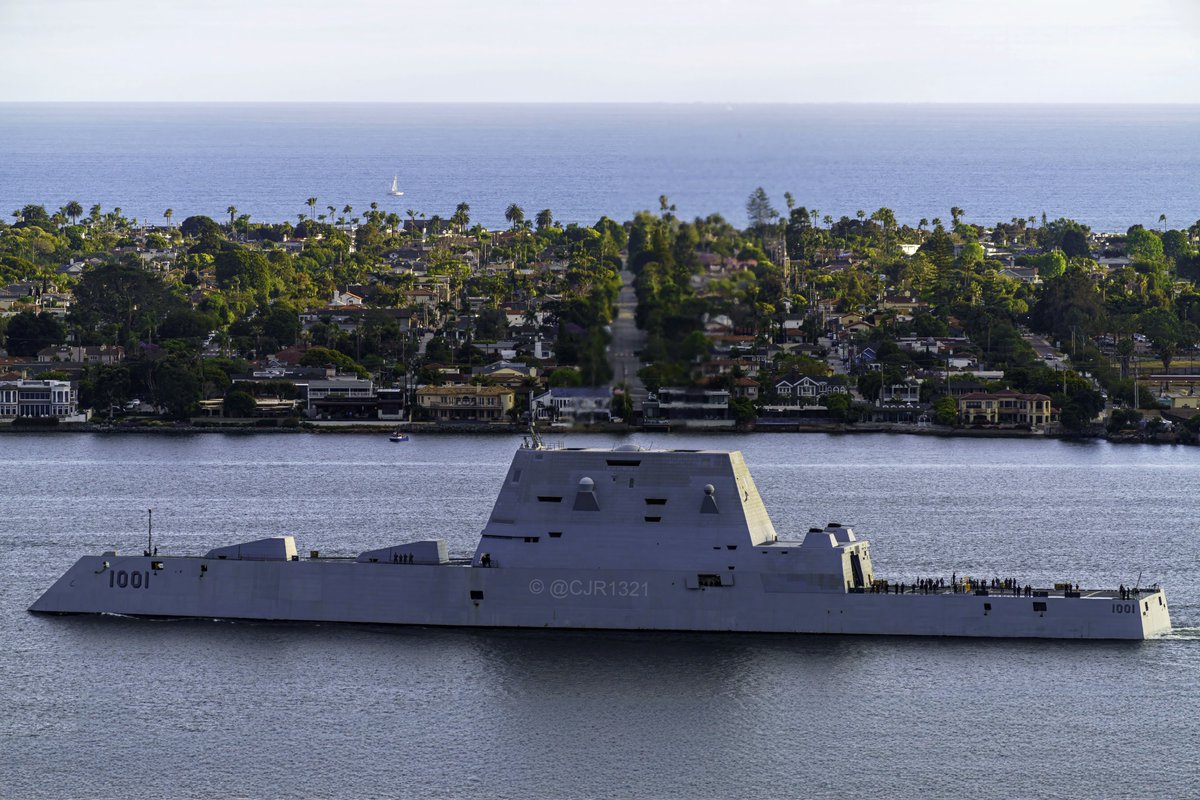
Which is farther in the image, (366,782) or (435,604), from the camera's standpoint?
(435,604)

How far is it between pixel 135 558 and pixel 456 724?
36.7ft

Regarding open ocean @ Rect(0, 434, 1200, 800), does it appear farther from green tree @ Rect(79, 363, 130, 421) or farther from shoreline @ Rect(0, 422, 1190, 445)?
green tree @ Rect(79, 363, 130, 421)

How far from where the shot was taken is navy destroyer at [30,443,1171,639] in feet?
144

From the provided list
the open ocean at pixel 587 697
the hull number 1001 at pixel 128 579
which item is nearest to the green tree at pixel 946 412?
the open ocean at pixel 587 697

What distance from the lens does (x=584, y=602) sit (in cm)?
4441

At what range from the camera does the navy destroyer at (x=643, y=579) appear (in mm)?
43844

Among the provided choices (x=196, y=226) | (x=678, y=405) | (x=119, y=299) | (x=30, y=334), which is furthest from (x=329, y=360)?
(x=196, y=226)

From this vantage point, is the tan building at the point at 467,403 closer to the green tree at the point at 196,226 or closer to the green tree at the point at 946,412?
the green tree at the point at 946,412

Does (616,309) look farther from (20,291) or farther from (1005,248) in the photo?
(1005,248)

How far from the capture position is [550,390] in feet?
276

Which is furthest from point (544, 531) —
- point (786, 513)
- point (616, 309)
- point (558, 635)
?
point (786, 513)

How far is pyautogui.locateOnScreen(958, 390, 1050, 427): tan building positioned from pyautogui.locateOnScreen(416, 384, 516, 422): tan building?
18.4 meters

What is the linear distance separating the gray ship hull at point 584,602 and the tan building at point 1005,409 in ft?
123

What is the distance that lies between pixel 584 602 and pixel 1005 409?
→ 41494mm
